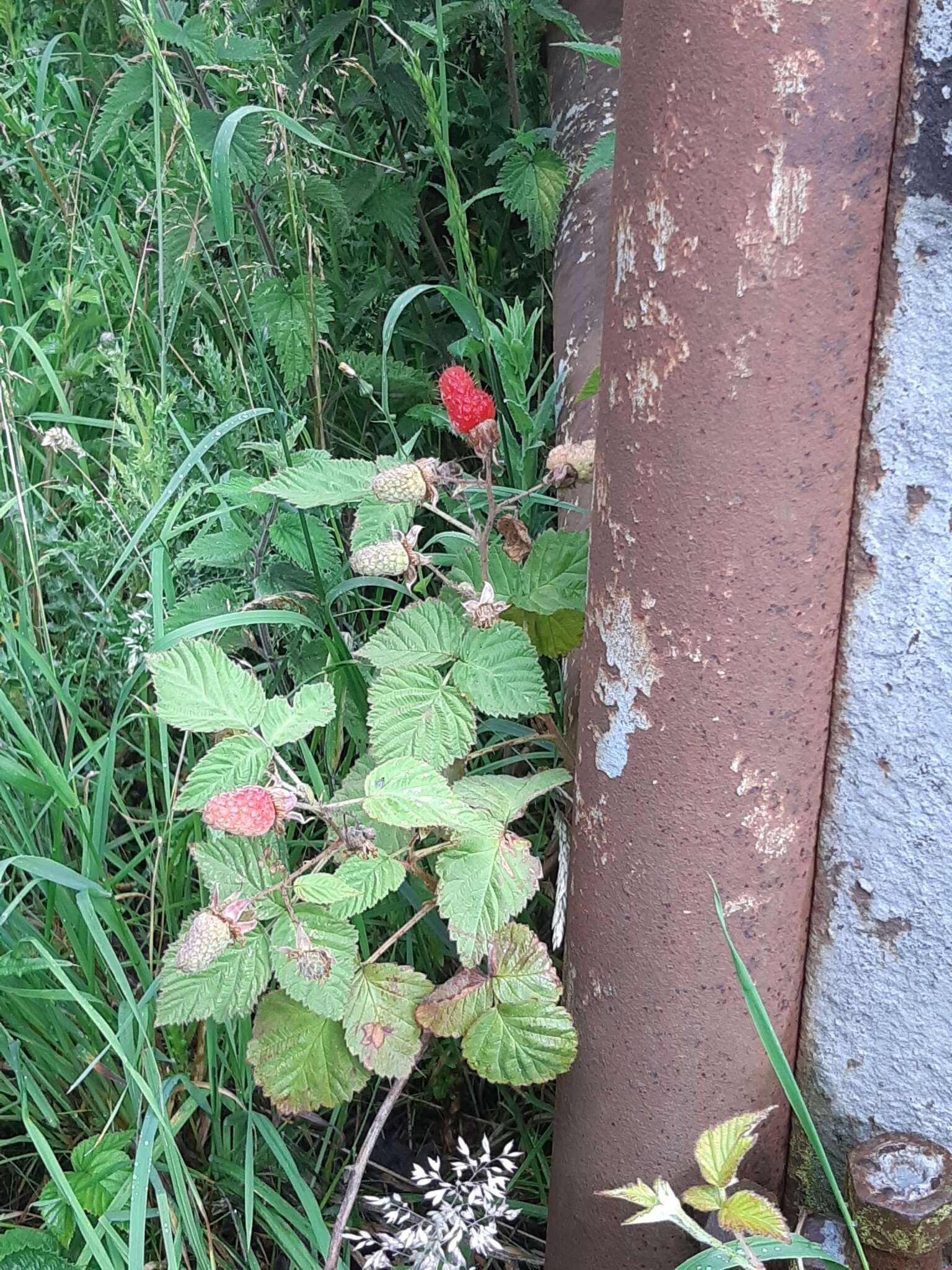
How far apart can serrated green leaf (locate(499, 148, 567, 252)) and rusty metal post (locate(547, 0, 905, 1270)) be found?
3.32 feet

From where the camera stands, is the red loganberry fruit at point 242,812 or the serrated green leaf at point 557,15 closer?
the red loganberry fruit at point 242,812

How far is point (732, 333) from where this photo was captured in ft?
2.92

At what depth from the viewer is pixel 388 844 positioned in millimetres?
1190

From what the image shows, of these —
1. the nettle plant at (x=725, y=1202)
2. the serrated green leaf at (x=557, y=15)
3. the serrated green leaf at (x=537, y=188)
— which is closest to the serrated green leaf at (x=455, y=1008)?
the nettle plant at (x=725, y=1202)

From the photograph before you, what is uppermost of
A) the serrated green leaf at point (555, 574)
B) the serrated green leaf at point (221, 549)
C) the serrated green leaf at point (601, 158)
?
the serrated green leaf at point (601, 158)

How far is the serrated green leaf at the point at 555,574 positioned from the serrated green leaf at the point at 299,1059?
0.51 meters

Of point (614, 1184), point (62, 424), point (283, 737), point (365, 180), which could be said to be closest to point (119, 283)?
point (62, 424)

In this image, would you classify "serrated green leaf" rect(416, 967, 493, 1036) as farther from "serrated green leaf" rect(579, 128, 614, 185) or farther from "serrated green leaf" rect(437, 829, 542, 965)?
"serrated green leaf" rect(579, 128, 614, 185)

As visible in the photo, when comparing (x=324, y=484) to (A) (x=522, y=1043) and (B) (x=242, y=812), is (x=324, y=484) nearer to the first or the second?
(B) (x=242, y=812)

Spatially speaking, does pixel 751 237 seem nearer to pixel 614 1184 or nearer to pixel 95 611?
pixel 614 1184

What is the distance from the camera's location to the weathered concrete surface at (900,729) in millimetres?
881

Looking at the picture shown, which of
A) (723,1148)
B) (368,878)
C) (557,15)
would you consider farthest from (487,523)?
(557,15)

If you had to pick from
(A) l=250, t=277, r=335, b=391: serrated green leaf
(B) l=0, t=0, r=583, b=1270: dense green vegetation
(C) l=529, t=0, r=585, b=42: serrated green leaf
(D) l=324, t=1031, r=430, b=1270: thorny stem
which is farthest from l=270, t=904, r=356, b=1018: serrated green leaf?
(C) l=529, t=0, r=585, b=42: serrated green leaf

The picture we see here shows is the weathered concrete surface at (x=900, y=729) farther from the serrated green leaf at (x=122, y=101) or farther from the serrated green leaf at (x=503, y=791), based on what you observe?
the serrated green leaf at (x=122, y=101)
